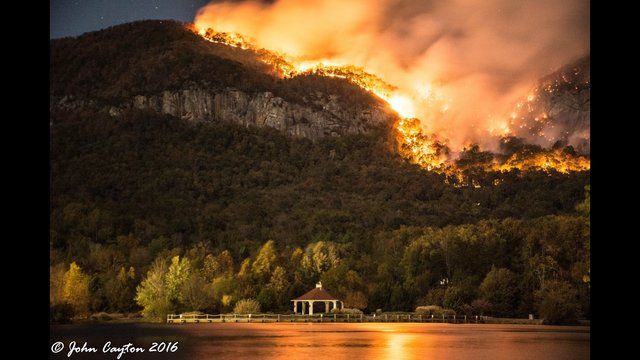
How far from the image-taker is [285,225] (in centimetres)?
10950

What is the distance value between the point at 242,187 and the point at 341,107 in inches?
1910

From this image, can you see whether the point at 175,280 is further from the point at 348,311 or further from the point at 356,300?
the point at 356,300

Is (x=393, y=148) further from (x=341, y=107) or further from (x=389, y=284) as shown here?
(x=389, y=284)

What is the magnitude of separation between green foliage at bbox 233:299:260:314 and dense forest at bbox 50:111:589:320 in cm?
244

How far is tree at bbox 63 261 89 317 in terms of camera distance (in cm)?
7325

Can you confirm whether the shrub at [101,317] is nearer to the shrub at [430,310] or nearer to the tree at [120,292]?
the tree at [120,292]

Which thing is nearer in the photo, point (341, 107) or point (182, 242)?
point (182, 242)

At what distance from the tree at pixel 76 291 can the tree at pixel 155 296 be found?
4.78 meters

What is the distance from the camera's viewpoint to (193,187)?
131 m

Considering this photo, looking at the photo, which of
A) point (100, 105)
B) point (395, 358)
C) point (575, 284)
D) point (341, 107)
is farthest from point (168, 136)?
point (395, 358)

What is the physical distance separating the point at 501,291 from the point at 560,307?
6.85 m

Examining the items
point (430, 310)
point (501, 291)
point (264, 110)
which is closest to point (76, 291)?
point (430, 310)

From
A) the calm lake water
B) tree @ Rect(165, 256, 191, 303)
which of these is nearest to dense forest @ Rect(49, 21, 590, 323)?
tree @ Rect(165, 256, 191, 303)

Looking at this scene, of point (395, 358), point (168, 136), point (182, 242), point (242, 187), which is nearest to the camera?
point (395, 358)
